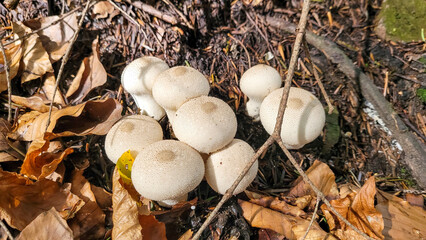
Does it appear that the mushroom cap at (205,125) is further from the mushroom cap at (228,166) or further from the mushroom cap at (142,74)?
the mushroom cap at (142,74)

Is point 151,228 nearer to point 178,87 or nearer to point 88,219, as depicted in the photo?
point 88,219

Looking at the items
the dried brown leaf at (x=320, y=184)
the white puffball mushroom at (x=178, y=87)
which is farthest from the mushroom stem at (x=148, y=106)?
the dried brown leaf at (x=320, y=184)

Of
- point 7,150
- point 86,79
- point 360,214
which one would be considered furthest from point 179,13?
point 360,214

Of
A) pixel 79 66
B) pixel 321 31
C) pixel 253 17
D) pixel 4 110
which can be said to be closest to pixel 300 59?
pixel 321 31

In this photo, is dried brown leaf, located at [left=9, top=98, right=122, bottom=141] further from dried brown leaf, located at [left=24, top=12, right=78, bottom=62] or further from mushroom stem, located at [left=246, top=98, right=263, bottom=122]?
mushroom stem, located at [left=246, top=98, right=263, bottom=122]

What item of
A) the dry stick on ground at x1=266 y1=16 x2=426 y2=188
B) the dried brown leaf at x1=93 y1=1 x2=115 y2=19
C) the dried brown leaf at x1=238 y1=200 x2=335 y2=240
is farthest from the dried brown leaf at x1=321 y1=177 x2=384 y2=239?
the dried brown leaf at x1=93 y1=1 x2=115 y2=19

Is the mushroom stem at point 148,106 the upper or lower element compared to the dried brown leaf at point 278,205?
upper

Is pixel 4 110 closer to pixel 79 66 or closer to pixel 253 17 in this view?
pixel 79 66
